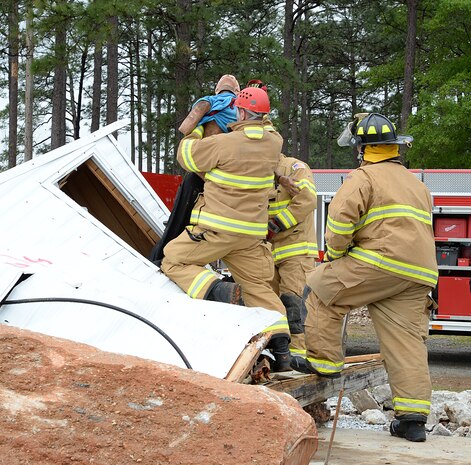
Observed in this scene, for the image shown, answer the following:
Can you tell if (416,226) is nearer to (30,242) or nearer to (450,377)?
(30,242)

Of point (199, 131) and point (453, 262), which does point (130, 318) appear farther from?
point (453, 262)

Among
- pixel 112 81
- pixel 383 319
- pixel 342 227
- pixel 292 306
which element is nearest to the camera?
pixel 342 227

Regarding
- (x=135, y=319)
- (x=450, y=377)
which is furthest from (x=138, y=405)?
(x=450, y=377)

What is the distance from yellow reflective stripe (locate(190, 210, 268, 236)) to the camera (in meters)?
5.63

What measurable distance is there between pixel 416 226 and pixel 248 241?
1.04 metres

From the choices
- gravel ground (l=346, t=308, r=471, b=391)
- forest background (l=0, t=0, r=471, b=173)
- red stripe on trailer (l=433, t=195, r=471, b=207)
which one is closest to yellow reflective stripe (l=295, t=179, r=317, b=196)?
gravel ground (l=346, t=308, r=471, b=391)

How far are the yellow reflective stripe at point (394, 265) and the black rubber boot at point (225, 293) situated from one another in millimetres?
754

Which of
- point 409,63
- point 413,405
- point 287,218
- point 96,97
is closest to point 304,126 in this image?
point 96,97

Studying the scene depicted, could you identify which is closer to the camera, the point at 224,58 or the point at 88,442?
the point at 88,442

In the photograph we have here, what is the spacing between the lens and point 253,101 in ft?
19.0

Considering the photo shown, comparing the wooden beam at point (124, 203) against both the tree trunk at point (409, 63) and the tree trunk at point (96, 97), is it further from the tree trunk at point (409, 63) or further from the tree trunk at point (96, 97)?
the tree trunk at point (409, 63)

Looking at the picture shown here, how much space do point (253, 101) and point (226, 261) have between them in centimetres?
104

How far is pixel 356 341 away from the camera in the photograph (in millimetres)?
14367

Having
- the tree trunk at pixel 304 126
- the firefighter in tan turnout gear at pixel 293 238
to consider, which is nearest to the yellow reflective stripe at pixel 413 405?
the firefighter in tan turnout gear at pixel 293 238
